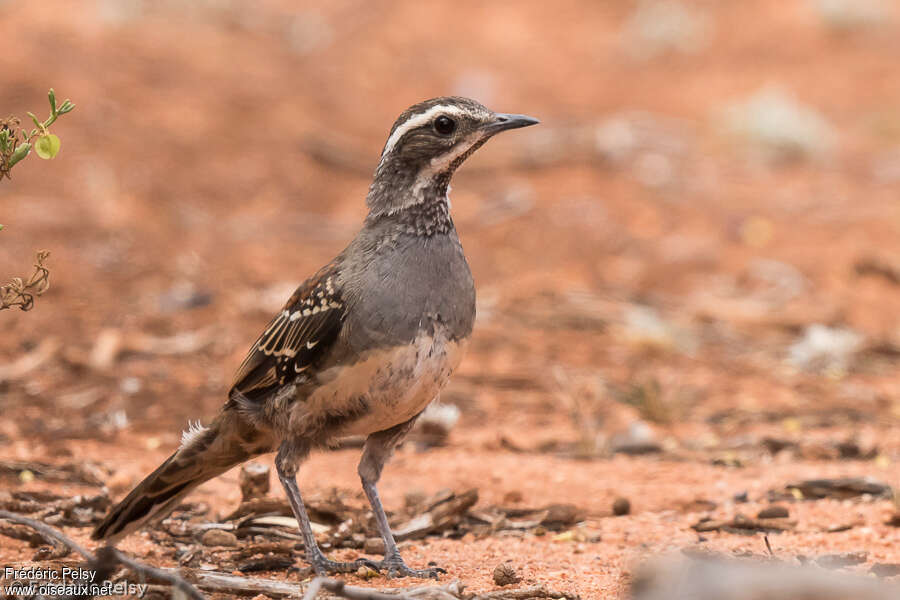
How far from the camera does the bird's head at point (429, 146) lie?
5.63m

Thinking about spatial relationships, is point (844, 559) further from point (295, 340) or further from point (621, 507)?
point (295, 340)

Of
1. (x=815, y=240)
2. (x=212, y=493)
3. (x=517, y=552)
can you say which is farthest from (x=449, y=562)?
(x=815, y=240)

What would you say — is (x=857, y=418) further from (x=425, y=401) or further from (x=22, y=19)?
(x=22, y=19)

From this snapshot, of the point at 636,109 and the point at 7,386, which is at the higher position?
the point at 636,109

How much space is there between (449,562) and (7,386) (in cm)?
446

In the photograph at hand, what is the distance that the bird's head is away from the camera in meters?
5.63

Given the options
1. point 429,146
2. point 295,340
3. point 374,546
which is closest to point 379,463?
point 374,546

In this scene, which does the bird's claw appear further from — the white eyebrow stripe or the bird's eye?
the bird's eye

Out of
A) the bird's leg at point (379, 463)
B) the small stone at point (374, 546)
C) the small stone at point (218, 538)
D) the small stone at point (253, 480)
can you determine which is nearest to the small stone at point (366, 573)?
the bird's leg at point (379, 463)

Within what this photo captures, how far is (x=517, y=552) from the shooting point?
568 centimetres

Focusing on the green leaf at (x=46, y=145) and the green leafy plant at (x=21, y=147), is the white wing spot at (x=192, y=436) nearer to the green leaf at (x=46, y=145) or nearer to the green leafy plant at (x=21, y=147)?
the green leafy plant at (x=21, y=147)

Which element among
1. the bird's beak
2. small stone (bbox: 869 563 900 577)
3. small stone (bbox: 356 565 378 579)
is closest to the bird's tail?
small stone (bbox: 356 565 378 579)

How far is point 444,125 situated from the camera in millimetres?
5648

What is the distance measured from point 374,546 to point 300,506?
22.6 inches
